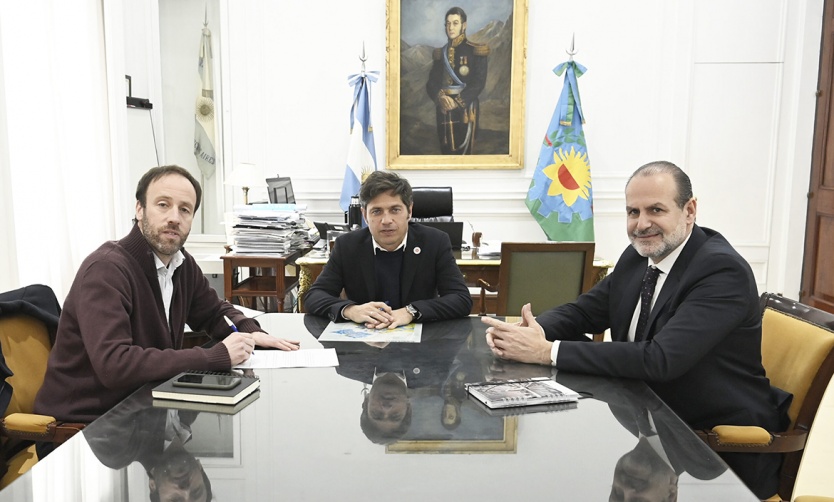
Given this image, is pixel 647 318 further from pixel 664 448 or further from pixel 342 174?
pixel 342 174

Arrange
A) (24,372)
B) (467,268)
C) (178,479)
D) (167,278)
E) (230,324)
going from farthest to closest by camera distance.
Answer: (467,268), (230,324), (167,278), (24,372), (178,479)

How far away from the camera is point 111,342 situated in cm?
176

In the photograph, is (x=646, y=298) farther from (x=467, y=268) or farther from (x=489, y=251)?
(x=489, y=251)

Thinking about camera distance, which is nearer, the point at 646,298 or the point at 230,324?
the point at 646,298

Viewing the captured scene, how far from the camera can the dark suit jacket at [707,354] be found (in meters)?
1.83

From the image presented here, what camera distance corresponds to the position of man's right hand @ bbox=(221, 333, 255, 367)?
1.87m

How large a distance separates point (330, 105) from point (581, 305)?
163 inches

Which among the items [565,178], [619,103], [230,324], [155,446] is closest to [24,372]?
[230,324]

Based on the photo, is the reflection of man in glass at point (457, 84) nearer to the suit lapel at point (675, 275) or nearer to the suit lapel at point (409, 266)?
the suit lapel at point (409, 266)

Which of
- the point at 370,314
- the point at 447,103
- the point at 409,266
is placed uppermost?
the point at 447,103

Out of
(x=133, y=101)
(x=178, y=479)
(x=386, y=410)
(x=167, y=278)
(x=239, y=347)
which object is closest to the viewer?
(x=178, y=479)

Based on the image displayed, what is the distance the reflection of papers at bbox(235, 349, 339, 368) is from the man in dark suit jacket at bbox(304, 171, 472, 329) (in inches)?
25.8

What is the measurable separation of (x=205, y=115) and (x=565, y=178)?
10.7ft

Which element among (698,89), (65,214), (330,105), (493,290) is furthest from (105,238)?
(698,89)
